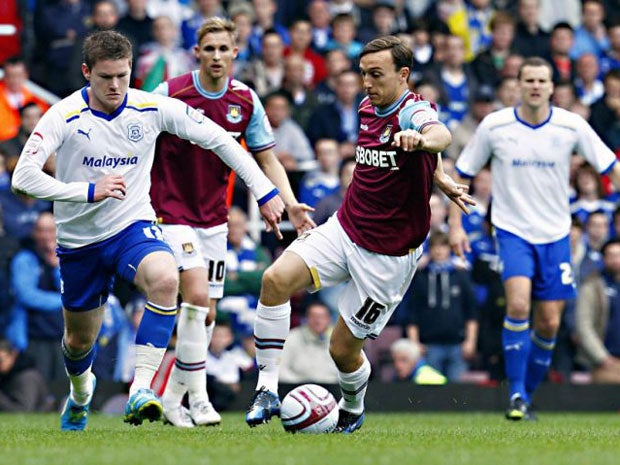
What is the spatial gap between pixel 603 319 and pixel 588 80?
468 centimetres

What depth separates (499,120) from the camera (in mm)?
12297

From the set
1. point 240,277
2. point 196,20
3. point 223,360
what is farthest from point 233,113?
point 196,20

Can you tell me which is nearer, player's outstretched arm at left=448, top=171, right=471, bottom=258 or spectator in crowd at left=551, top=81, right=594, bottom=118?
player's outstretched arm at left=448, top=171, right=471, bottom=258

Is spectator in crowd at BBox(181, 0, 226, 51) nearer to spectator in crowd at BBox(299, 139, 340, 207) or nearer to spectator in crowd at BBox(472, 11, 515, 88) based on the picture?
spectator in crowd at BBox(299, 139, 340, 207)

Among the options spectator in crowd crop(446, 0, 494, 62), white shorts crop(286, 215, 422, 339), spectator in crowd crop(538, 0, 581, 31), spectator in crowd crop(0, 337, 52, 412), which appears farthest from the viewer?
spectator in crowd crop(538, 0, 581, 31)

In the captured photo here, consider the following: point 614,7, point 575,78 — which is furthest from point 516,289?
point 614,7

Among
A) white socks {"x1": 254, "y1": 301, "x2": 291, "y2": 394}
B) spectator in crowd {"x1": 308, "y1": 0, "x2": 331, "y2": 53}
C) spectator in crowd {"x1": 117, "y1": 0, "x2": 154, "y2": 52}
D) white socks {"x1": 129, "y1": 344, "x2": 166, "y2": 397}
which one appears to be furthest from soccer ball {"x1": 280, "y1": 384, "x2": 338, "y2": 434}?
spectator in crowd {"x1": 308, "y1": 0, "x2": 331, "y2": 53}

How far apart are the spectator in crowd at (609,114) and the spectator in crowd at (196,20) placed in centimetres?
524

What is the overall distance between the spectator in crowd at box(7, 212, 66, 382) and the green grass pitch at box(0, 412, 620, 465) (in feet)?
12.2

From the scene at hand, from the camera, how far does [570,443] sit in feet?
27.3

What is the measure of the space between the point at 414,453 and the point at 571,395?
331 inches

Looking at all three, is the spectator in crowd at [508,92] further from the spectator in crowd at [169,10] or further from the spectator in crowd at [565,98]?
the spectator in crowd at [169,10]

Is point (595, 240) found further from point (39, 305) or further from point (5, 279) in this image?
point (5, 279)

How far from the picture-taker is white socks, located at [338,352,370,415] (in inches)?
372
